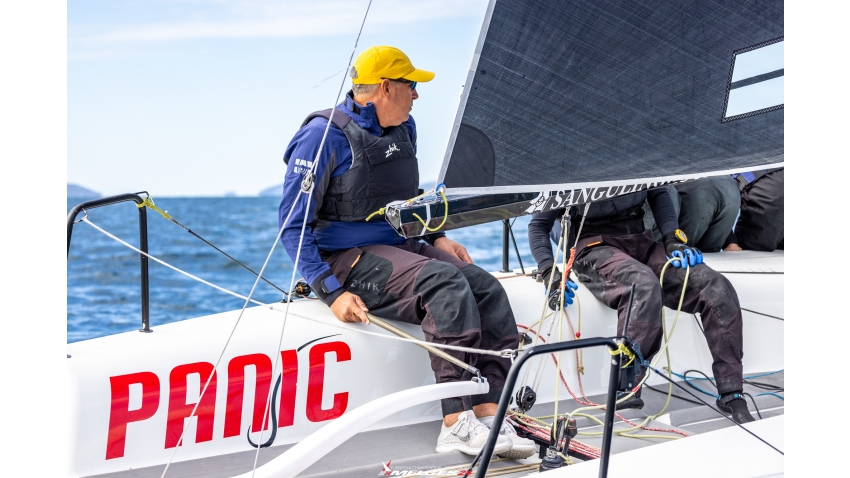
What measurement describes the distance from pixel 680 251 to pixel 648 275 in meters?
0.24

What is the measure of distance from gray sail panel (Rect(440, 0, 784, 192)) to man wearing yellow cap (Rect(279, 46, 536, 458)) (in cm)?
44

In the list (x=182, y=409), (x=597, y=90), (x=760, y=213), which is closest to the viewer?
(x=597, y=90)

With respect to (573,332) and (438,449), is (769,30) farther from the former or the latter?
(438,449)

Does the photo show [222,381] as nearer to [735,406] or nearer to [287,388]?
[287,388]

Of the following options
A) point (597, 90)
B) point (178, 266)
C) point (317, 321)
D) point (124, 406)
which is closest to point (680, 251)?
point (597, 90)

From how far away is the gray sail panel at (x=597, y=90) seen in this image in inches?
88.8

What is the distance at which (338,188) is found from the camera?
272 centimetres

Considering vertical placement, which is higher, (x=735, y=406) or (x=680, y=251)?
(x=680, y=251)

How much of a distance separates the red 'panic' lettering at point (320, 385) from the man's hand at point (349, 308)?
99mm

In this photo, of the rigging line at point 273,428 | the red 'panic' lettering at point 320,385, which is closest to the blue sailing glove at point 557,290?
the red 'panic' lettering at point 320,385

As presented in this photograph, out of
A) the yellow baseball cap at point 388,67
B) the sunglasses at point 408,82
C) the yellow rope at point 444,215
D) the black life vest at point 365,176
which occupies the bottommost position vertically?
the yellow rope at point 444,215

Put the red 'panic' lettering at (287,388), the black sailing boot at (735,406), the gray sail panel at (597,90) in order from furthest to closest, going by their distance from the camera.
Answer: the black sailing boot at (735,406), the red 'panic' lettering at (287,388), the gray sail panel at (597,90)

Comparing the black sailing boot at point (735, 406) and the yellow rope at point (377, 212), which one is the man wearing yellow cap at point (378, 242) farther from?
the black sailing boot at point (735, 406)
